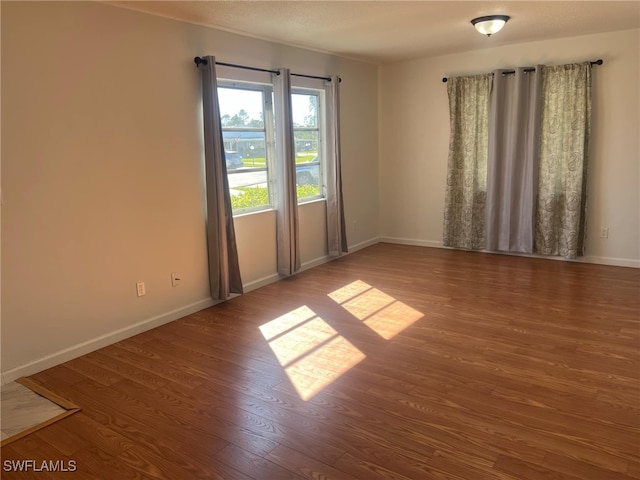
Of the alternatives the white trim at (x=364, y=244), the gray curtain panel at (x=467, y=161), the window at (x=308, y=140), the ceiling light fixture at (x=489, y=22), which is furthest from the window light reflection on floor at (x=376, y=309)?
the ceiling light fixture at (x=489, y=22)

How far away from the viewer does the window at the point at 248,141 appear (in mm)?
4395

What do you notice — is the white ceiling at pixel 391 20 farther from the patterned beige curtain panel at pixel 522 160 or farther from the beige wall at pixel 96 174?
the patterned beige curtain panel at pixel 522 160

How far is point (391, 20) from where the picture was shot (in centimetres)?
404

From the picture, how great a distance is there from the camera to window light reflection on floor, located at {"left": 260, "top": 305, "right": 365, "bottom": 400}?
9.62 feet

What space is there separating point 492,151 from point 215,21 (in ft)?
10.8

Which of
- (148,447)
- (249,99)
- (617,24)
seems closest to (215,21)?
(249,99)

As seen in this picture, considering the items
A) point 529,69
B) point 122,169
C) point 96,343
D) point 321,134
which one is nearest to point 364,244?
point 321,134

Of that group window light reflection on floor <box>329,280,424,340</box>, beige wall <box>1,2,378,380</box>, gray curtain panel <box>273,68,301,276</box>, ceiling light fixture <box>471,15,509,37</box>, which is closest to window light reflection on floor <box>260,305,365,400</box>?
window light reflection on floor <box>329,280,424,340</box>

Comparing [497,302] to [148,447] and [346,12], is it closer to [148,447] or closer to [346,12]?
[346,12]

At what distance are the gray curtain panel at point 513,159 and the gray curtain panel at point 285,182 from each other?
2.31m

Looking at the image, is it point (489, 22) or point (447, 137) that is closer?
point (489, 22)

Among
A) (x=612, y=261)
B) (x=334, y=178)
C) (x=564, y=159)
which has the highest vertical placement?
(x=564, y=159)

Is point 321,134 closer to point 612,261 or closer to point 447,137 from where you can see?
point 447,137

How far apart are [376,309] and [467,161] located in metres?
2.64
